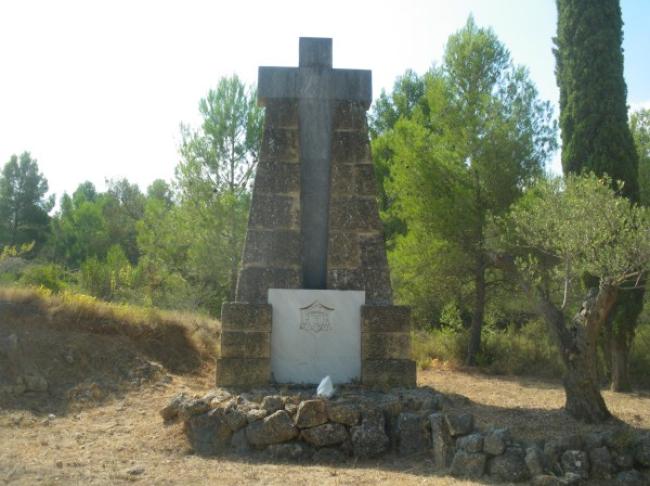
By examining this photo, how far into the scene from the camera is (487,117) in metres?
13.3

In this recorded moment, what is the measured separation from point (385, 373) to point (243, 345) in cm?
168

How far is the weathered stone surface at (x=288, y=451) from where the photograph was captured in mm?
5805

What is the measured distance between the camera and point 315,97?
26.3 ft

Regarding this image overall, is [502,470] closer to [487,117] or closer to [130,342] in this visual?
[130,342]

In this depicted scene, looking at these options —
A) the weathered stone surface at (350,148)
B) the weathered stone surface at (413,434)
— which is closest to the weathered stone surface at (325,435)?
the weathered stone surface at (413,434)

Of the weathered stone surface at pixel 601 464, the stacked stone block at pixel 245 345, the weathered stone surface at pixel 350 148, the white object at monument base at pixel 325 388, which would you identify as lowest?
the weathered stone surface at pixel 601 464

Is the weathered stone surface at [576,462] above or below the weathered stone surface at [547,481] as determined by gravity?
above

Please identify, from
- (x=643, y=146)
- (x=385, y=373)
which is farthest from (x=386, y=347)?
(x=643, y=146)

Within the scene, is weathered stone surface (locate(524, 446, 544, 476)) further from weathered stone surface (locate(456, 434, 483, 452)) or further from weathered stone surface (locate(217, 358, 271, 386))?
weathered stone surface (locate(217, 358, 271, 386))

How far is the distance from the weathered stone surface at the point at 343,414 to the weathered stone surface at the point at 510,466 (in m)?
1.35

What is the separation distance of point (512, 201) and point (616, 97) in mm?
2915

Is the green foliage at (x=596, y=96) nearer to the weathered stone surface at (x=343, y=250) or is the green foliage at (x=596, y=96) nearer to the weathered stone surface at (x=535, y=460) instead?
the weathered stone surface at (x=343, y=250)

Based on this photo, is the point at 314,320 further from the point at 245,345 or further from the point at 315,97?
the point at 315,97

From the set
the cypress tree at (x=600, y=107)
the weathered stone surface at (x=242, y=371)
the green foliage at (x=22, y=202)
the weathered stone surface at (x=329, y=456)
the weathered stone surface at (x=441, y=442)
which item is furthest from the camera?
the green foliage at (x=22, y=202)
